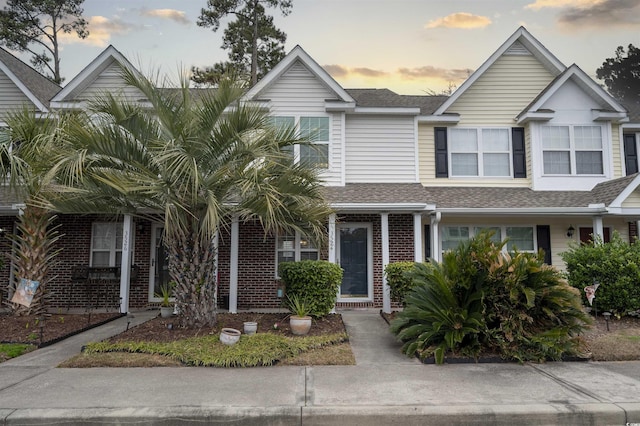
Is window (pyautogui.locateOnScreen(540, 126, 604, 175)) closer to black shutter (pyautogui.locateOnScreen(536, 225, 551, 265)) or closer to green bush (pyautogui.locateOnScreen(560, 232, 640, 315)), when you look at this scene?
black shutter (pyautogui.locateOnScreen(536, 225, 551, 265))

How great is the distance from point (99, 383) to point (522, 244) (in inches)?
443

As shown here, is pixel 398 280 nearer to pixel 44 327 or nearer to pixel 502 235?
pixel 502 235

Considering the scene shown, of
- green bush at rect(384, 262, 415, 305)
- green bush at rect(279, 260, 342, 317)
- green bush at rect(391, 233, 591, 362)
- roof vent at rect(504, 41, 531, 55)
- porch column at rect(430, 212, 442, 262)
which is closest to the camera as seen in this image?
green bush at rect(391, 233, 591, 362)

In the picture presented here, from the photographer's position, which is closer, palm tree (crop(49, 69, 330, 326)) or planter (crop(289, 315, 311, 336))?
palm tree (crop(49, 69, 330, 326))

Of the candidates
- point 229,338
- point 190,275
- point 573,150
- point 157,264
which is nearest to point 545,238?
point 573,150

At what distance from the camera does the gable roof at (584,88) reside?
38.3 ft

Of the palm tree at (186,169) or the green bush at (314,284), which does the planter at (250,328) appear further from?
the green bush at (314,284)

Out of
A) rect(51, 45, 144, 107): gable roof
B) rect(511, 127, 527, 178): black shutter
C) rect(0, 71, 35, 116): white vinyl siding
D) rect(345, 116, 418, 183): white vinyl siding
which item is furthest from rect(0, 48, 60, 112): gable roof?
rect(511, 127, 527, 178): black shutter

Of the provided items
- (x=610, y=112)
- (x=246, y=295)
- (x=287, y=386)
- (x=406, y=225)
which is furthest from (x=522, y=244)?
(x=287, y=386)

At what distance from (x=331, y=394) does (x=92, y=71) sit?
11.6 meters

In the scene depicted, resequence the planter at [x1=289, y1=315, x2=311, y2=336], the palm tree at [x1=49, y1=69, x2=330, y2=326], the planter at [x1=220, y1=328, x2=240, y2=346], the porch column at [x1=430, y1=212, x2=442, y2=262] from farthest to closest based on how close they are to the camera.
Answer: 1. the porch column at [x1=430, y1=212, x2=442, y2=262]
2. the planter at [x1=289, y1=315, x2=311, y2=336]
3. the planter at [x1=220, y1=328, x2=240, y2=346]
4. the palm tree at [x1=49, y1=69, x2=330, y2=326]

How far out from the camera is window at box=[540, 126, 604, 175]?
1195 cm

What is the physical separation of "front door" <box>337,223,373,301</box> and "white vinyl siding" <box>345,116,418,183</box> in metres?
1.50

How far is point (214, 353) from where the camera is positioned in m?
6.11
